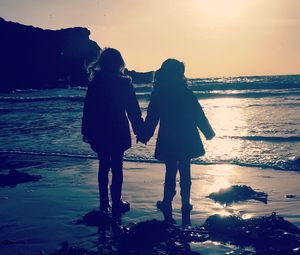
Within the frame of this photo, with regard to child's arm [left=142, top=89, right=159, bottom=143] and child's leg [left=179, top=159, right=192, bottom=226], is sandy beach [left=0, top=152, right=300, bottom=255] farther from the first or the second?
child's arm [left=142, top=89, right=159, bottom=143]

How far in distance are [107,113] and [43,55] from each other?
80070 millimetres

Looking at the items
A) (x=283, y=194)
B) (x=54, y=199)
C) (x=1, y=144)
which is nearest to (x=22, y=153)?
(x=1, y=144)

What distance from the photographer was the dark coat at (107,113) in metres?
5.54

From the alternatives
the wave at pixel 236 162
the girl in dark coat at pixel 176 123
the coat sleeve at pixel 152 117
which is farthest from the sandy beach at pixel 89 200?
the coat sleeve at pixel 152 117

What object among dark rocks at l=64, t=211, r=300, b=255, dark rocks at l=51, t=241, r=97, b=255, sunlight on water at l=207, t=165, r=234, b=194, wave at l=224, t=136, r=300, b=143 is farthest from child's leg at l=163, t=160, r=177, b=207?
wave at l=224, t=136, r=300, b=143

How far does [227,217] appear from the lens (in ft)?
15.5

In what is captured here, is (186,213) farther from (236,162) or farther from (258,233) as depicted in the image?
(236,162)

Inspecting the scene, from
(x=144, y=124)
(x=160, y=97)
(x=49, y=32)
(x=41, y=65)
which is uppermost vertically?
(x=49, y=32)

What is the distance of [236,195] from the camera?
6559mm

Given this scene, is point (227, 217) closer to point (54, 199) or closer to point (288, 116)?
point (54, 199)

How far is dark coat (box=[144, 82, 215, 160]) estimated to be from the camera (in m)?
5.56

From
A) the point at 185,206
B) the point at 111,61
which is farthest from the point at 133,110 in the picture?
the point at 185,206

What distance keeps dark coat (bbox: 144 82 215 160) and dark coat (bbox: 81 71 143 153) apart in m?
0.43

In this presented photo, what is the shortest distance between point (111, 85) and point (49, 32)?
83.9m
